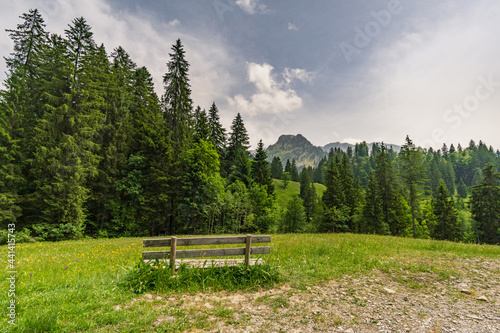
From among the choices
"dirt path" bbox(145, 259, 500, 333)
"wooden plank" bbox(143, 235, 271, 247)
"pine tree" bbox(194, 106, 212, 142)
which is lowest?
"dirt path" bbox(145, 259, 500, 333)

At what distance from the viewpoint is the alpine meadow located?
15.1 ft

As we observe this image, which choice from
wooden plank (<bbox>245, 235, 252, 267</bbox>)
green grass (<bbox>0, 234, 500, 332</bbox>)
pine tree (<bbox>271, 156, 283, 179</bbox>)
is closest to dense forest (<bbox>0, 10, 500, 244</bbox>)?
green grass (<bbox>0, 234, 500, 332</bbox>)

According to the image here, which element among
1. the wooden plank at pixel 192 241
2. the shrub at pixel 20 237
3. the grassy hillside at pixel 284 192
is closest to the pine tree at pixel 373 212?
the wooden plank at pixel 192 241

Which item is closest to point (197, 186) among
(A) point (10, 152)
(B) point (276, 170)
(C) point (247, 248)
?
A: (A) point (10, 152)

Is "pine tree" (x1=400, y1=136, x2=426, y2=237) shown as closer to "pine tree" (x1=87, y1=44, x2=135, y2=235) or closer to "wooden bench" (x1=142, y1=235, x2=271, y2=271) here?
"wooden bench" (x1=142, y1=235, x2=271, y2=271)

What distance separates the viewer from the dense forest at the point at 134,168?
20.3 m

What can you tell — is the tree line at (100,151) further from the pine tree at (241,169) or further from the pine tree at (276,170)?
the pine tree at (276,170)

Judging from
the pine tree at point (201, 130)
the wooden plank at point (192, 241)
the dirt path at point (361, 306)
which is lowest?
the dirt path at point (361, 306)

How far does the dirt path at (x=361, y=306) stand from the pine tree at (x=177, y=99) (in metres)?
27.0

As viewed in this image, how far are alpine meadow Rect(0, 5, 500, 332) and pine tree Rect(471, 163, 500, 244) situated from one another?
8.2 inches

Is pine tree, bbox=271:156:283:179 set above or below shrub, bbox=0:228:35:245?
above

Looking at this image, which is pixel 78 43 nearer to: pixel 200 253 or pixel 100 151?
pixel 100 151

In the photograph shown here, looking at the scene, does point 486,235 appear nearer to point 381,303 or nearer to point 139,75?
point 381,303

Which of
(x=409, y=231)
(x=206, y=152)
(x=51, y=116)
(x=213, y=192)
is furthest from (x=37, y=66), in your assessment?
(x=409, y=231)
